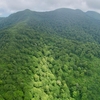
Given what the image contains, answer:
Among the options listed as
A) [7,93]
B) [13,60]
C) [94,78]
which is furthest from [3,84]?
[94,78]

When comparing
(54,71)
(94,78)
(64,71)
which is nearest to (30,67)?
(54,71)

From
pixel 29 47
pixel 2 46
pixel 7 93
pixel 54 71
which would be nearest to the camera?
pixel 7 93

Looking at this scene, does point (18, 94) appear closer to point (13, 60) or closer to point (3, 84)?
point (3, 84)

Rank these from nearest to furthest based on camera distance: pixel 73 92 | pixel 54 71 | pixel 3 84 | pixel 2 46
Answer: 1. pixel 3 84
2. pixel 73 92
3. pixel 54 71
4. pixel 2 46

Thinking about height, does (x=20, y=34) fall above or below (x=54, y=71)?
above

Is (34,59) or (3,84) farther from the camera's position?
(34,59)

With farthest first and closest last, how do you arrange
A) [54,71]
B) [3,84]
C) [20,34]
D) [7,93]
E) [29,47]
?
[20,34], [29,47], [54,71], [3,84], [7,93]

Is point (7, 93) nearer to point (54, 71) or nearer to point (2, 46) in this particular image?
point (54, 71)

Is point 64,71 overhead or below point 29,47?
below

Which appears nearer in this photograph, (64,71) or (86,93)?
(86,93)
